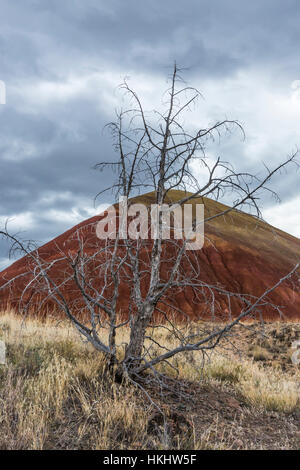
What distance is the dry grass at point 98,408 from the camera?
3.58m

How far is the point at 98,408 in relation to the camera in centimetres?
404

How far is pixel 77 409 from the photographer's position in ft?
13.8

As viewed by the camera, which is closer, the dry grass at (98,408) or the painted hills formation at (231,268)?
the dry grass at (98,408)

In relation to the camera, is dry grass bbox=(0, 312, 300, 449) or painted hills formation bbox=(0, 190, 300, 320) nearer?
dry grass bbox=(0, 312, 300, 449)

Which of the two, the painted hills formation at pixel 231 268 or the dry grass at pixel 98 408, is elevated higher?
the painted hills formation at pixel 231 268

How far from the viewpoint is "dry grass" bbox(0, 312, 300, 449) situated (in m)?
3.58

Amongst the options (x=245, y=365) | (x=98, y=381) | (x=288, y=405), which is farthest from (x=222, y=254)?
(x=98, y=381)

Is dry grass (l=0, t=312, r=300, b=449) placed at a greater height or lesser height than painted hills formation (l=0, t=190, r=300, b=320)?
lesser

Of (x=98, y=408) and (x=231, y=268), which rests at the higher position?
(x=231, y=268)

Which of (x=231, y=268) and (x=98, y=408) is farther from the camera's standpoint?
(x=231, y=268)
